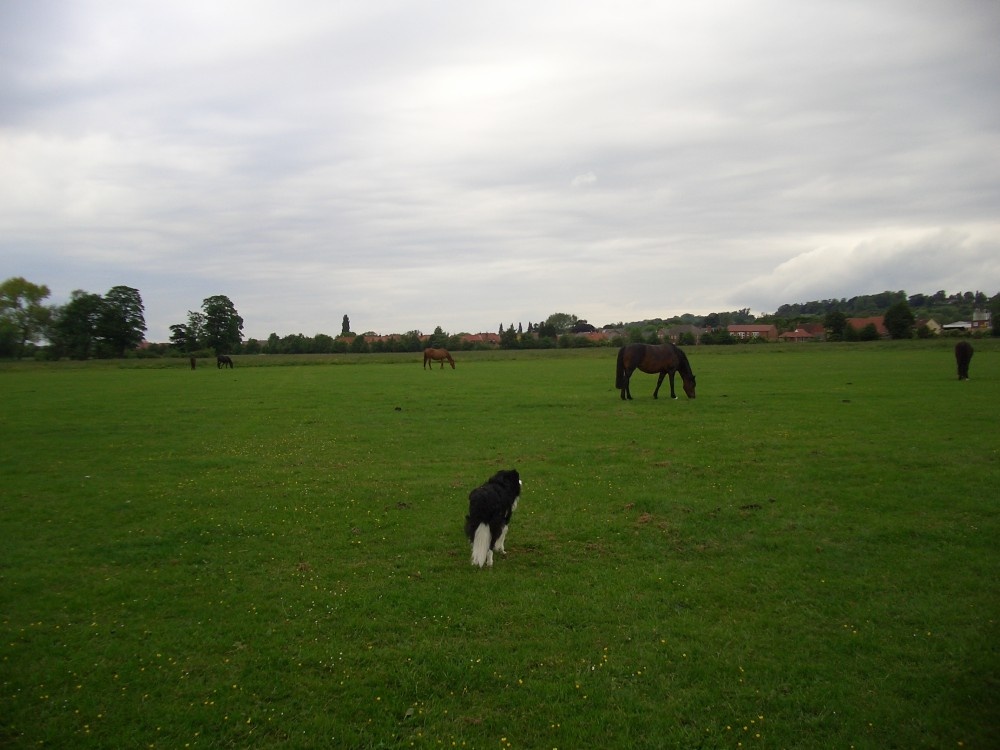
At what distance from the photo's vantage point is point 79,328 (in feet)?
286

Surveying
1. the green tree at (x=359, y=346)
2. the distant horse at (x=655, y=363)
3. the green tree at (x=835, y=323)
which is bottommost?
the distant horse at (x=655, y=363)

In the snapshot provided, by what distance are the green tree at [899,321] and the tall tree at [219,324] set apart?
105 m

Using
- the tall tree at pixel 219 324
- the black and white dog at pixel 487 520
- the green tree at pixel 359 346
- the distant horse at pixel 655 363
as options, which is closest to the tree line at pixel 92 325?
the tall tree at pixel 219 324

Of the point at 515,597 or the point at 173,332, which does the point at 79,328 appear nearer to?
the point at 173,332

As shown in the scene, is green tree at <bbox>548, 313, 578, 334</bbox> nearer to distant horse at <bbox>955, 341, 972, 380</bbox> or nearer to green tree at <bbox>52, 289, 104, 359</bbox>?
green tree at <bbox>52, 289, 104, 359</bbox>

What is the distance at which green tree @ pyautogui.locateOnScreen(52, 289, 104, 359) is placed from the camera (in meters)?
86.9

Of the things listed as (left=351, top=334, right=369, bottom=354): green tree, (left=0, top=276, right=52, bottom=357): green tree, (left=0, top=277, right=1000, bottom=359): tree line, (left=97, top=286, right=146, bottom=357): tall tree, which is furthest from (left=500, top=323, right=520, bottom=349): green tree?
(left=0, top=276, right=52, bottom=357): green tree

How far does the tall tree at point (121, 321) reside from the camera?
89000 mm

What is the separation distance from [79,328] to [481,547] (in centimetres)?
10006

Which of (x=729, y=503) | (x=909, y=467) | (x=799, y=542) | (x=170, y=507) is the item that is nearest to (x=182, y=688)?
(x=170, y=507)

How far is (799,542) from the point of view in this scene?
28.0ft

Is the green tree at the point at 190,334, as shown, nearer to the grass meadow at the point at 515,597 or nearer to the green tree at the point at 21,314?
the green tree at the point at 21,314

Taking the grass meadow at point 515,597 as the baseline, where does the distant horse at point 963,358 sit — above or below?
above

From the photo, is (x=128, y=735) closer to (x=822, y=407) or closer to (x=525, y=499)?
(x=525, y=499)
